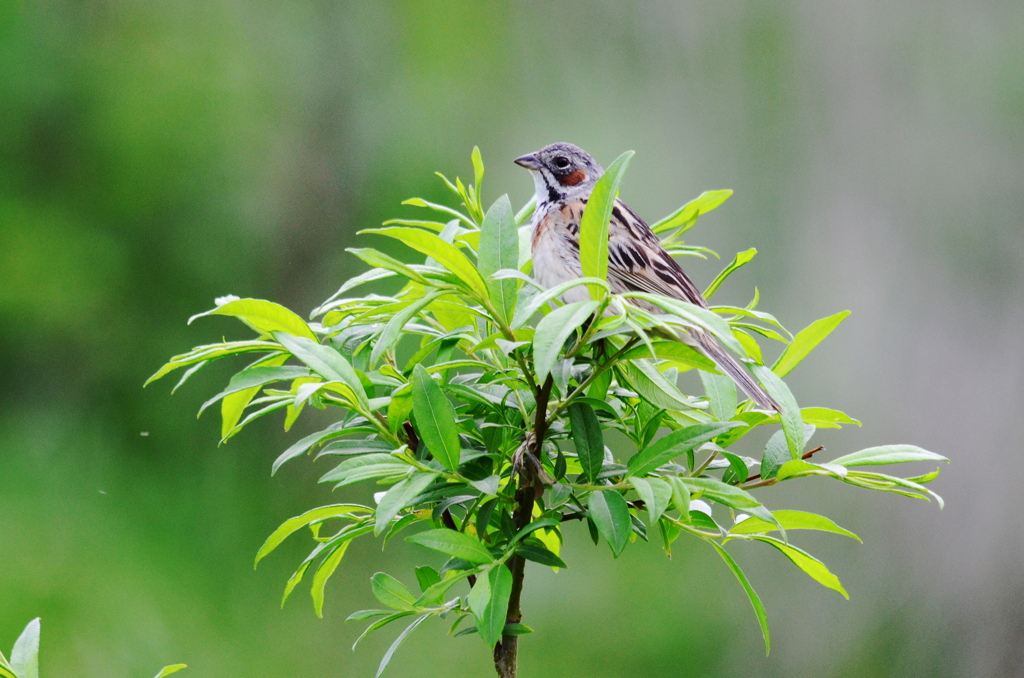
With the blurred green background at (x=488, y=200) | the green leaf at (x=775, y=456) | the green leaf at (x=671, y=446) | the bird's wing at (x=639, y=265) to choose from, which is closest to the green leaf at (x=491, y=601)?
the green leaf at (x=671, y=446)

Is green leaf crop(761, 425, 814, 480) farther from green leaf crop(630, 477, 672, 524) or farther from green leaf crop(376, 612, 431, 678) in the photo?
green leaf crop(376, 612, 431, 678)

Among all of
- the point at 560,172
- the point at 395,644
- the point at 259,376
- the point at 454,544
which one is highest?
the point at 560,172

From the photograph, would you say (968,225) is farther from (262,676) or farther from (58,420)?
(58,420)

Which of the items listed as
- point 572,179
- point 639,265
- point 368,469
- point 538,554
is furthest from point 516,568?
point 572,179

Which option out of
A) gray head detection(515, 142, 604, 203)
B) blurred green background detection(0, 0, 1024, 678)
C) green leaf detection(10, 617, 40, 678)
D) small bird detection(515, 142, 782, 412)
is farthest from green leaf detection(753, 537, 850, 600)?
blurred green background detection(0, 0, 1024, 678)

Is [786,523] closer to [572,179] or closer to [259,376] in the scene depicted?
[259,376]

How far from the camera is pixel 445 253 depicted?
542 mm

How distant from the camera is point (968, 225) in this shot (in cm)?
202

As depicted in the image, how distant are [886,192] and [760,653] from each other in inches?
44.5

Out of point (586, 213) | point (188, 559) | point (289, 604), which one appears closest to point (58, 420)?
point (188, 559)

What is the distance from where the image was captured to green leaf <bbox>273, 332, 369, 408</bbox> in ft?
1.75

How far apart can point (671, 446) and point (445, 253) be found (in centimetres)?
19

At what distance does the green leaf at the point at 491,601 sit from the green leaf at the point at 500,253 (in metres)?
0.16

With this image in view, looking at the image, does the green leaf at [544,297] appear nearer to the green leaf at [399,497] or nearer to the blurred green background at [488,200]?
the green leaf at [399,497]
